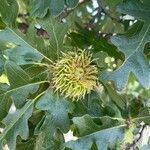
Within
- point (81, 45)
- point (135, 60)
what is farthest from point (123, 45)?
point (81, 45)

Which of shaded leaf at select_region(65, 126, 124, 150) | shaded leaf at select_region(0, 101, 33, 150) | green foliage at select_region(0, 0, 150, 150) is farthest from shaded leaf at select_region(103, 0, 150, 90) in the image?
shaded leaf at select_region(0, 101, 33, 150)

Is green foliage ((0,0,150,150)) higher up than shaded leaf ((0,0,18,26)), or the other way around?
shaded leaf ((0,0,18,26))

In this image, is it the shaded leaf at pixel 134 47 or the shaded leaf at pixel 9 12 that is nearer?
the shaded leaf at pixel 134 47

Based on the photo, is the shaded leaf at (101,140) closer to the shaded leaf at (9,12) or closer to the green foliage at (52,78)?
the green foliage at (52,78)

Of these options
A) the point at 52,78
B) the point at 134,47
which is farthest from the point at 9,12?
the point at 134,47

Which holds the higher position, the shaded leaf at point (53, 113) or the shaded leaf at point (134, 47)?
the shaded leaf at point (134, 47)

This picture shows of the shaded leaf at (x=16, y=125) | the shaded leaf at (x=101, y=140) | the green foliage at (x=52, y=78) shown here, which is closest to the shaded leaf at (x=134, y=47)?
the green foliage at (x=52, y=78)

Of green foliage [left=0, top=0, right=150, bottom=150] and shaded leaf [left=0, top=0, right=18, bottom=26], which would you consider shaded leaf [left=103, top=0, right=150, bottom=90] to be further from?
shaded leaf [left=0, top=0, right=18, bottom=26]
